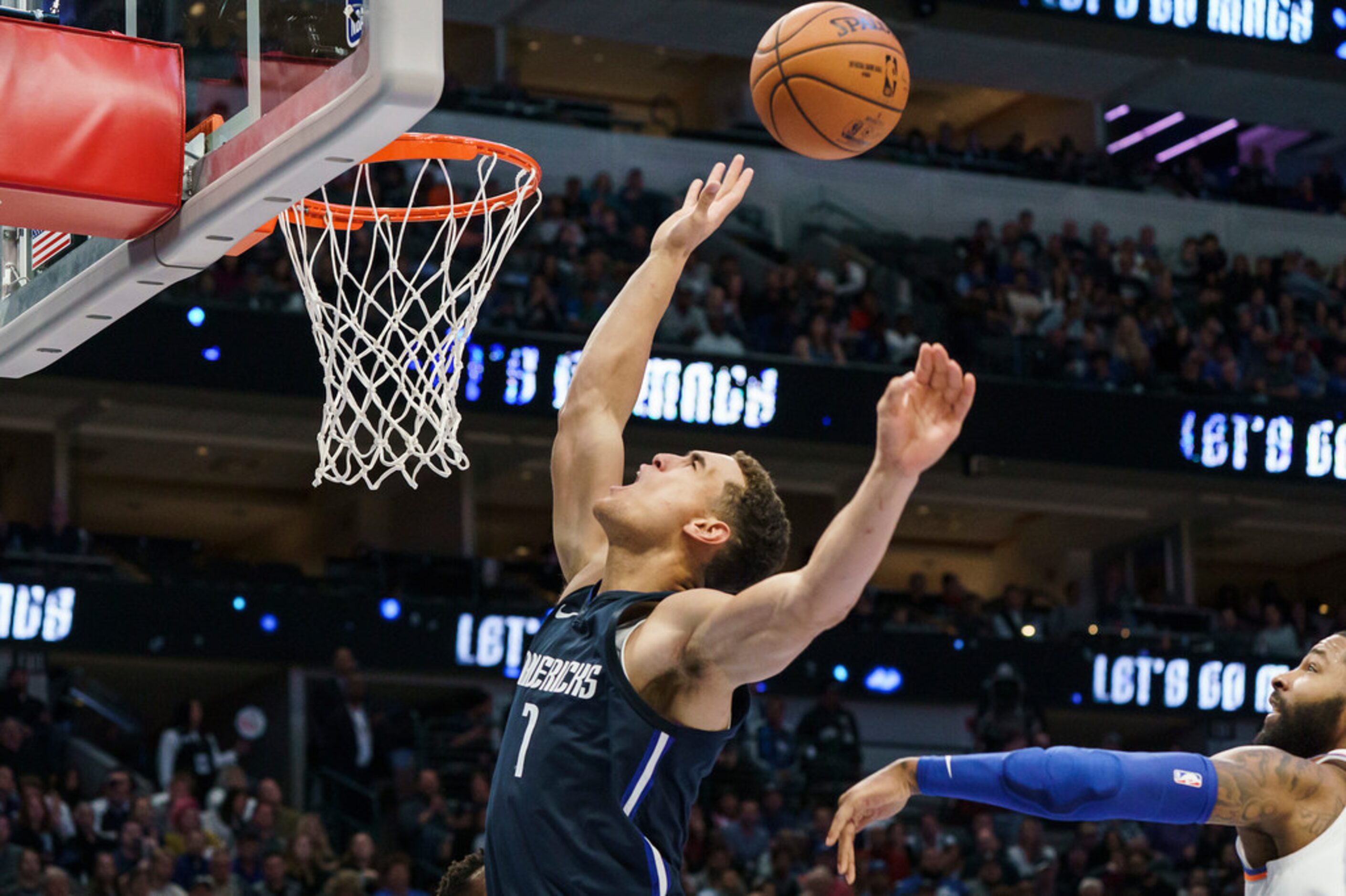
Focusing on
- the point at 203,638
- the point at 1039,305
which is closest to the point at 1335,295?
the point at 1039,305

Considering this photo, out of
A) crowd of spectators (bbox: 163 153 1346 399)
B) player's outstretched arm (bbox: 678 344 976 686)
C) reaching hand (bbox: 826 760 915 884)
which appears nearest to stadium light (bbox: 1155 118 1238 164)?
crowd of spectators (bbox: 163 153 1346 399)

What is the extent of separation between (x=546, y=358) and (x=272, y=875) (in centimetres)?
501

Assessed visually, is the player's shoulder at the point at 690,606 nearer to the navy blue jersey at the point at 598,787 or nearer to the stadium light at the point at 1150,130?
the navy blue jersey at the point at 598,787

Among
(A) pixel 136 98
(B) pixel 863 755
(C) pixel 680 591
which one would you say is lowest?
(B) pixel 863 755

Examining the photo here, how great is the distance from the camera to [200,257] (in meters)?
4.48

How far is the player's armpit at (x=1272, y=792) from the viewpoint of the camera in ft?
13.6

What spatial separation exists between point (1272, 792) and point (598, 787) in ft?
5.34

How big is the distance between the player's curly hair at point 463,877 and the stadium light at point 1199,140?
21983 mm

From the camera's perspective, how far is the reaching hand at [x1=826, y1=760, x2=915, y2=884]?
12.3ft

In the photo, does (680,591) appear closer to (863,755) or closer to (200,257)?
(200,257)

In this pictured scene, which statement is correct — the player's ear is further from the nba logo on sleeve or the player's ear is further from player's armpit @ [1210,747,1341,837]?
player's armpit @ [1210,747,1341,837]

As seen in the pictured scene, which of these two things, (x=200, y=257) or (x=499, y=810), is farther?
(x=200, y=257)

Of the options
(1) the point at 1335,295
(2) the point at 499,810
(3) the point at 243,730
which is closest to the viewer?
(2) the point at 499,810

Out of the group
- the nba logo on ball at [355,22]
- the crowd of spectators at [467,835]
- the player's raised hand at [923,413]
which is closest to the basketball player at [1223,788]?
the player's raised hand at [923,413]
